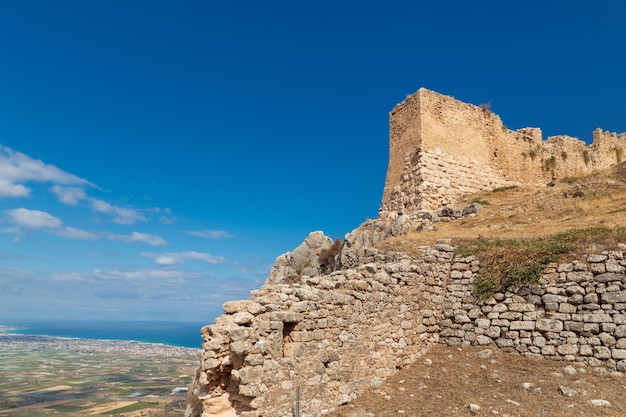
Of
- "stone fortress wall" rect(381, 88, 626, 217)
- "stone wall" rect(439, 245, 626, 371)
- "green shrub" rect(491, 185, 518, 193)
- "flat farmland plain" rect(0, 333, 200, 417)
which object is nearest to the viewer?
"stone wall" rect(439, 245, 626, 371)

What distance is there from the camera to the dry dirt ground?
6980 mm

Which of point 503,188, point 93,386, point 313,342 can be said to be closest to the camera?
point 313,342

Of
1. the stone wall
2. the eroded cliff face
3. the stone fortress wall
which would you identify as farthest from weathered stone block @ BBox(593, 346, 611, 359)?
the stone fortress wall

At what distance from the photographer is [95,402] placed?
38.6m

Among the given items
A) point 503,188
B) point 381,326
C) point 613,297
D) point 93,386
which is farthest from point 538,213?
point 93,386

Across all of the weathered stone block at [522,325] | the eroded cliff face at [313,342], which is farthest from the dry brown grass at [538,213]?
the weathered stone block at [522,325]

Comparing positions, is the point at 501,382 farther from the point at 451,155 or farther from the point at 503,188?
the point at 503,188

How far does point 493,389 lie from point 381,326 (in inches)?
96.0

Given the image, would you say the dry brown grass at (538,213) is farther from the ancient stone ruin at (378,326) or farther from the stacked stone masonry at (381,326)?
the stacked stone masonry at (381,326)

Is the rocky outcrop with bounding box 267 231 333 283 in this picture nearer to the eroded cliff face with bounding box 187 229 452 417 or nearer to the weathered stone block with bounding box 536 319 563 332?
the eroded cliff face with bounding box 187 229 452 417

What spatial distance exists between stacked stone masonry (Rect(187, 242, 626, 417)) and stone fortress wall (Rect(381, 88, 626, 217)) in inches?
403

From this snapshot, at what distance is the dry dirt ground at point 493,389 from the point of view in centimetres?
698

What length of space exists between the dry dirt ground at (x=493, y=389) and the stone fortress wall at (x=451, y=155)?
39.0 ft

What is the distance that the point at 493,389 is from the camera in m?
7.79
